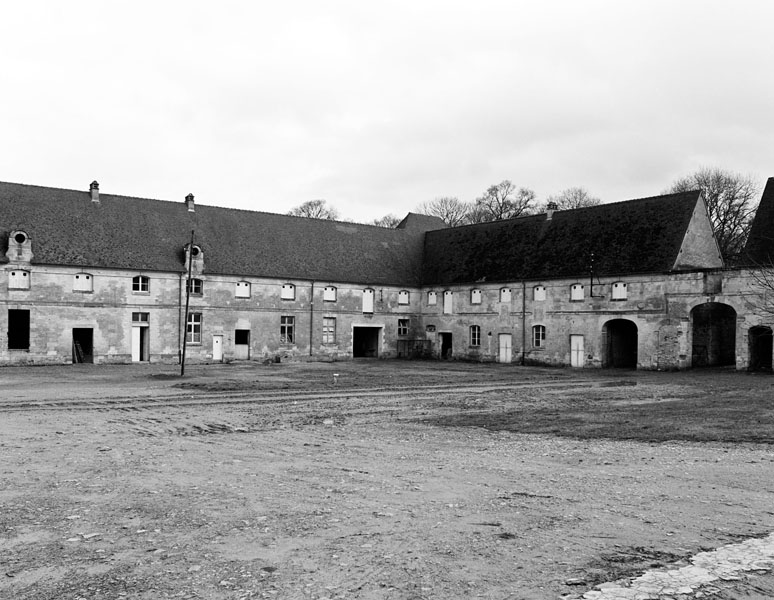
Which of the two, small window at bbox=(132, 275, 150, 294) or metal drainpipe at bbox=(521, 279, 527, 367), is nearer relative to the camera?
small window at bbox=(132, 275, 150, 294)

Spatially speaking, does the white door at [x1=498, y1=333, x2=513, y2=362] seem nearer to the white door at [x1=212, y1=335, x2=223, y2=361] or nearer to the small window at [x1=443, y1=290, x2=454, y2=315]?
the small window at [x1=443, y1=290, x2=454, y2=315]

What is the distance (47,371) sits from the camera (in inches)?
1275

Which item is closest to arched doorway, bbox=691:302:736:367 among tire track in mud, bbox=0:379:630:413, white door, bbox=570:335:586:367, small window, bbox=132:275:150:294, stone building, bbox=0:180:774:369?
stone building, bbox=0:180:774:369

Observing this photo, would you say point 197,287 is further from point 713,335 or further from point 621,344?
point 713,335

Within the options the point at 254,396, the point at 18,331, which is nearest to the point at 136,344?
the point at 18,331

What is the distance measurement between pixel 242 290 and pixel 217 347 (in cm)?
350

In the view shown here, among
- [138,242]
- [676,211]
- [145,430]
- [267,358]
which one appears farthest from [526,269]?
[145,430]

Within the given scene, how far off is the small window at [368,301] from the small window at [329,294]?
2193 millimetres

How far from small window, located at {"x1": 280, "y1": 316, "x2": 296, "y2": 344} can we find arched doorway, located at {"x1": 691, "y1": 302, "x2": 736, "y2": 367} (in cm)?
2172

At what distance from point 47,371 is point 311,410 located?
19.6 metres

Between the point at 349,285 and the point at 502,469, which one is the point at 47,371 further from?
the point at 502,469

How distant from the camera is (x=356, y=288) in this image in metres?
45.4

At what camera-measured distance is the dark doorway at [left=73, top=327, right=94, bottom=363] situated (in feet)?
123

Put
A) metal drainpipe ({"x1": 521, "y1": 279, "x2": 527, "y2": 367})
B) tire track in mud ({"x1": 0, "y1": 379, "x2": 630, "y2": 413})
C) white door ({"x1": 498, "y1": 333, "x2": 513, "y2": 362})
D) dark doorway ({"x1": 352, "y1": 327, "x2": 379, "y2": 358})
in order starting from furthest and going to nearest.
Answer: dark doorway ({"x1": 352, "y1": 327, "x2": 379, "y2": 358})
white door ({"x1": 498, "y1": 333, "x2": 513, "y2": 362})
metal drainpipe ({"x1": 521, "y1": 279, "x2": 527, "y2": 367})
tire track in mud ({"x1": 0, "y1": 379, "x2": 630, "y2": 413})
